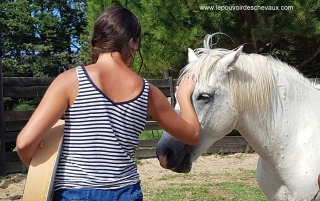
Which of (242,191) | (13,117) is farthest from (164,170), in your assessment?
(13,117)

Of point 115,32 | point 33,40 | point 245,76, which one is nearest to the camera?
point 115,32

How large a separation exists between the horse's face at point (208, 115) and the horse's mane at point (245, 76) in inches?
1.2

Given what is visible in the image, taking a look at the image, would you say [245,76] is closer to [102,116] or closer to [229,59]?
[229,59]

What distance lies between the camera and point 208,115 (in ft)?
6.97

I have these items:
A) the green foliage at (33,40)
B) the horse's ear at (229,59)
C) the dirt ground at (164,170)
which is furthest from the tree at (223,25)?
Result: the green foliage at (33,40)

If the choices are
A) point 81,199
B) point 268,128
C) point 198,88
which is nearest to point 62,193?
point 81,199

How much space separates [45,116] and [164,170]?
5.76 metres

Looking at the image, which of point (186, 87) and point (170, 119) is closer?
point (170, 119)

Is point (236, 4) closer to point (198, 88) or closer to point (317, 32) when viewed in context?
point (317, 32)

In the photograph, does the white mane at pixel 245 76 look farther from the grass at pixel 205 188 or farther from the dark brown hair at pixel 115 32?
the grass at pixel 205 188

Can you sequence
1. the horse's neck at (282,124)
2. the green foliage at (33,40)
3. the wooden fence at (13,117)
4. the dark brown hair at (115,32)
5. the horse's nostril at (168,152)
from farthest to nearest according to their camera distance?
the green foliage at (33,40) → the wooden fence at (13,117) → the horse's neck at (282,124) → the horse's nostril at (168,152) → the dark brown hair at (115,32)

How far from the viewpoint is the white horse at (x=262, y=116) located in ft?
6.88

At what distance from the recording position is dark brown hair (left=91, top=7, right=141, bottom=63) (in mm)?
1351

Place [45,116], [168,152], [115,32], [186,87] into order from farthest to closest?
1. [168,152]
2. [186,87]
3. [115,32]
4. [45,116]
